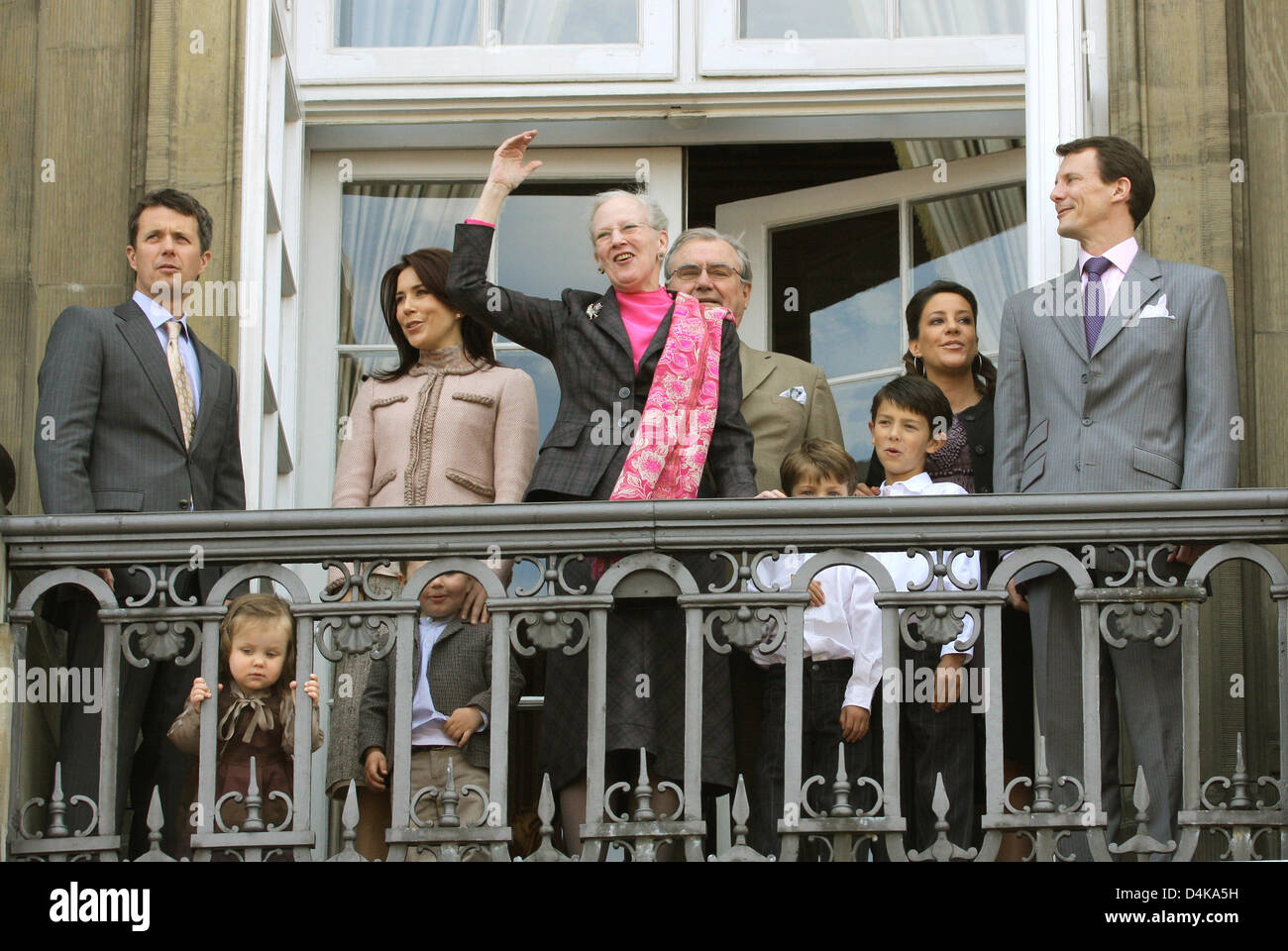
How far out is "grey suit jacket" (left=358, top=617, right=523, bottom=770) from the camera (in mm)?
6680

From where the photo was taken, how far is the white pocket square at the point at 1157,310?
6785 millimetres

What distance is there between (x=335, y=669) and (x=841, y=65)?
325 cm

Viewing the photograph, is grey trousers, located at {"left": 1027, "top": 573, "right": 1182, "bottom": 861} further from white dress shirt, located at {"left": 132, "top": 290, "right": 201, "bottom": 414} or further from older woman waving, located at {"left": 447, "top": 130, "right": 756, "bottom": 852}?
white dress shirt, located at {"left": 132, "top": 290, "right": 201, "bottom": 414}

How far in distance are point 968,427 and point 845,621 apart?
0.95 m

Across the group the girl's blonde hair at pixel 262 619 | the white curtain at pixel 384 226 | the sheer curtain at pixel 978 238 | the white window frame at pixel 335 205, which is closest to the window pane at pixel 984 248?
the sheer curtain at pixel 978 238

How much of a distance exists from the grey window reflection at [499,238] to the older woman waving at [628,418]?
2.07 metres

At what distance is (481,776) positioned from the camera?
6660mm

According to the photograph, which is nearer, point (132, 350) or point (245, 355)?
point (132, 350)

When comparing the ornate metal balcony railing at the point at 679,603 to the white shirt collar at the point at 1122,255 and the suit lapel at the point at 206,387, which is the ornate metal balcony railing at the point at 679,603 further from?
the white shirt collar at the point at 1122,255

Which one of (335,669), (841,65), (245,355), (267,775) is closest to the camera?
(267,775)

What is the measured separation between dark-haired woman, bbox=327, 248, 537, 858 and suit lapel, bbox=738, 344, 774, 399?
0.70m

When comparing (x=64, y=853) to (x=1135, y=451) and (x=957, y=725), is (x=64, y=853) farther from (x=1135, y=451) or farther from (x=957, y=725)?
(x=1135, y=451)
